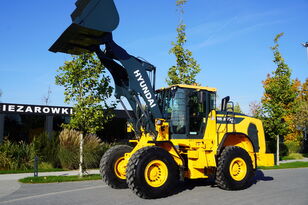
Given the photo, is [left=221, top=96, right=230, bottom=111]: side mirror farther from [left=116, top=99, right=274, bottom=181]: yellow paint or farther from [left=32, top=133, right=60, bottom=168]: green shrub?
[left=32, top=133, right=60, bottom=168]: green shrub

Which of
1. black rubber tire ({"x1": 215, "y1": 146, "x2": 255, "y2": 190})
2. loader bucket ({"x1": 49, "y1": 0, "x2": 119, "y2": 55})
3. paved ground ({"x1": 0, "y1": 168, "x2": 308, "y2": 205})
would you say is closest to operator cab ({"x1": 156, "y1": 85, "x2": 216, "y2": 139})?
black rubber tire ({"x1": 215, "y1": 146, "x2": 255, "y2": 190})

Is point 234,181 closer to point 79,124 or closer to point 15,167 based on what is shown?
point 79,124

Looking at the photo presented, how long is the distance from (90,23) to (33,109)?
42.7 feet

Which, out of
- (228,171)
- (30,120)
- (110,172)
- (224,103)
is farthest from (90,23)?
(30,120)

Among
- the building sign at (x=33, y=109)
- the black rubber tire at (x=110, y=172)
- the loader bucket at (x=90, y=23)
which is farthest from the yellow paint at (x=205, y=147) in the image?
the building sign at (x=33, y=109)

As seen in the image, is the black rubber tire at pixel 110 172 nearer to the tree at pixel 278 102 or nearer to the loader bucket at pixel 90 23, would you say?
the loader bucket at pixel 90 23

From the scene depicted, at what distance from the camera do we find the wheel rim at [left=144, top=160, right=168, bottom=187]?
7.45 meters

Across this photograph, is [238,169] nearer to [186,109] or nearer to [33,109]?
[186,109]

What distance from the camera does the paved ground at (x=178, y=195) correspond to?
23.4ft

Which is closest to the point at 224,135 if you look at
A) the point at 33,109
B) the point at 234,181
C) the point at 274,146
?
the point at 234,181

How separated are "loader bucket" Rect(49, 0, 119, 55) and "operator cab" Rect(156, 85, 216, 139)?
2592 mm

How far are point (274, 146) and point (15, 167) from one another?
20.1 metres

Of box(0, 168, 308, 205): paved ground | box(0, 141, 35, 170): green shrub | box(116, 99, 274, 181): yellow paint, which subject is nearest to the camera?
box(0, 168, 308, 205): paved ground

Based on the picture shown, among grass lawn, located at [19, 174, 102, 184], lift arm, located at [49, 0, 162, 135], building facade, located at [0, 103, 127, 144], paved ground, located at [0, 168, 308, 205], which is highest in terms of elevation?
lift arm, located at [49, 0, 162, 135]
